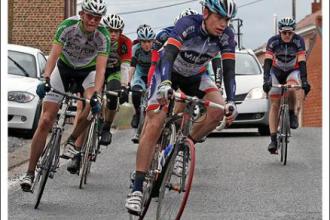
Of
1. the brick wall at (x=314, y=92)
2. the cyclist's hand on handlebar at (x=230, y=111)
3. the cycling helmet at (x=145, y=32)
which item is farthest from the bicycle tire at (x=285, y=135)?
the brick wall at (x=314, y=92)

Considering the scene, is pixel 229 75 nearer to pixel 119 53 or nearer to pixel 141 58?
pixel 119 53

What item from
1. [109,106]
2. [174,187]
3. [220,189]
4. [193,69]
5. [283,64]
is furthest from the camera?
[283,64]

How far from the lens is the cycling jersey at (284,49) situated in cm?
1265

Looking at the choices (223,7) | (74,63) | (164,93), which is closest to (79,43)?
(74,63)

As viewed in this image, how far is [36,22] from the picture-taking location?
3606 centimetres

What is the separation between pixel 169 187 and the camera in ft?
22.2

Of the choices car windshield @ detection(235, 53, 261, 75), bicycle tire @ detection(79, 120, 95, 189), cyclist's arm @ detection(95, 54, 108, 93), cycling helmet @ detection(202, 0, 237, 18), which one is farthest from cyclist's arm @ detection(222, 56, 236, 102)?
car windshield @ detection(235, 53, 261, 75)

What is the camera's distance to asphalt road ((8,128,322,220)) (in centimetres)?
838

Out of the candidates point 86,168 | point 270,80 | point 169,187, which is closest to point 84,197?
point 86,168

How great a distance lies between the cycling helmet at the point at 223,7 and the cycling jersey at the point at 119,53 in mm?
4236

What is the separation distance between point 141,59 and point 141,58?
15 millimetres

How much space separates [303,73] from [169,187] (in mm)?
5822

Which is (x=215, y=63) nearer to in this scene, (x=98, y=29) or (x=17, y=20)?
Result: (x=98, y=29)

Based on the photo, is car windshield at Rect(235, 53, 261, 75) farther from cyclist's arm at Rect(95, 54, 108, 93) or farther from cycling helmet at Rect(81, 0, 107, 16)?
cycling helmet at Rect(81, 0, 107, 16)
